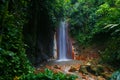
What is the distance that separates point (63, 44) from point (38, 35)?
5616 mm

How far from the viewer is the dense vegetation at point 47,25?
5688 mm

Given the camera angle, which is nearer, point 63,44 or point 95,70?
point 95,70

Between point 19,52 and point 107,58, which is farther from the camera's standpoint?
point 107,58

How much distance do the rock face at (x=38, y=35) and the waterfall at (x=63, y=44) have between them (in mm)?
1464

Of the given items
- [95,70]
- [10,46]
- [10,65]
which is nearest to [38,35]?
[95,70]

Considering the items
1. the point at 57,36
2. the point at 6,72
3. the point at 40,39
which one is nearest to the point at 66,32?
the point at 57,36

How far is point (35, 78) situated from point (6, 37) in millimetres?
2119

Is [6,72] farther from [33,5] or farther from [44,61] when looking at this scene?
[44,61]

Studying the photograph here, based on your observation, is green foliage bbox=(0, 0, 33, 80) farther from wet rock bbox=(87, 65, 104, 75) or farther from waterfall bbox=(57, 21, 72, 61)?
waterfall bbox=(57, 21, 72, 61)

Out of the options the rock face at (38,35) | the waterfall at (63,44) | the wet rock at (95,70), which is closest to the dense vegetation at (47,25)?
the rock face at (38,35)

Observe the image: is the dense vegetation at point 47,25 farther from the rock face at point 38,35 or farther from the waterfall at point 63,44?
the waterfall at point 63,44

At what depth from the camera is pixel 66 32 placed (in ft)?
64.4

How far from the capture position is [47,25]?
14398mm

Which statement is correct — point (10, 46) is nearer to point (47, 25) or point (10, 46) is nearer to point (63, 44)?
point (47, 25)
